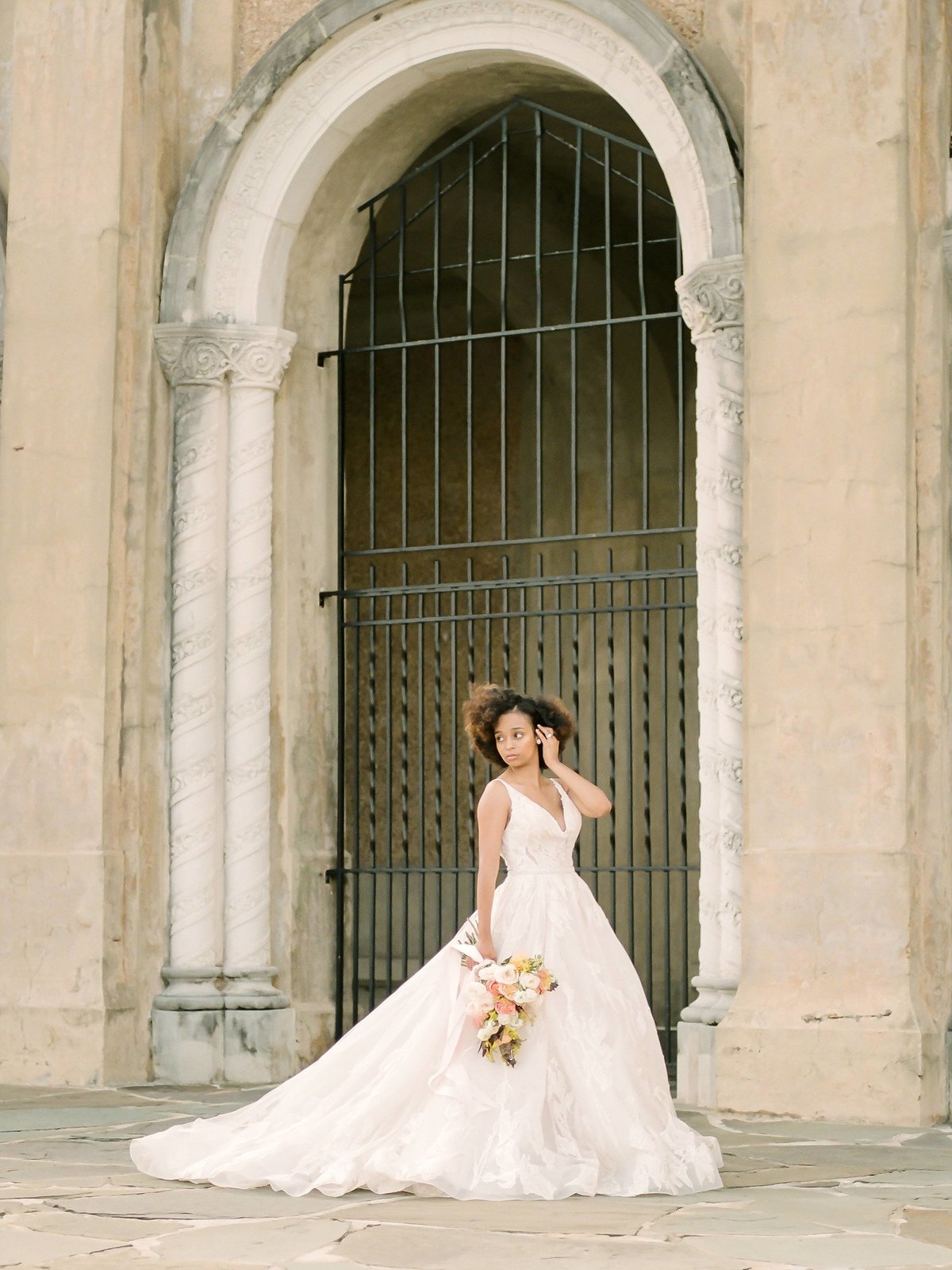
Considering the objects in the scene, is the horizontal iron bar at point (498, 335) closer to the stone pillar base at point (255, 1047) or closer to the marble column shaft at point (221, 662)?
the marble column shaft at point (221, 662)

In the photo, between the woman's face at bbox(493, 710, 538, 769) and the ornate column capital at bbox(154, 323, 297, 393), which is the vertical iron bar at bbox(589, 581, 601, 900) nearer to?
the woman's face at bbox(493, 710, 538, 769)

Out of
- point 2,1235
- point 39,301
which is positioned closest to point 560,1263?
point 2,1235

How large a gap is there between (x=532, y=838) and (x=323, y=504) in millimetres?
4148

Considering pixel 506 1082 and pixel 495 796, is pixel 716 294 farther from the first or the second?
pixel 506 1082

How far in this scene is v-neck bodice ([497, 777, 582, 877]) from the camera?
245 inches

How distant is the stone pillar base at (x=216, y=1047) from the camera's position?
30.0 ft

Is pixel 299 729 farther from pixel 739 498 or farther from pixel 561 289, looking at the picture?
pixel 561 289

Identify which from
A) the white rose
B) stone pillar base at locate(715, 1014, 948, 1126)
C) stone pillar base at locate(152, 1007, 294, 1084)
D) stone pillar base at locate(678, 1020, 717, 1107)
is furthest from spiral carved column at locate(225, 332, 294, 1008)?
the white rose

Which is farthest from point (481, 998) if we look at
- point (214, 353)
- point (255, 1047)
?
point (214, 353)

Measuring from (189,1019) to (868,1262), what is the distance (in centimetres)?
519

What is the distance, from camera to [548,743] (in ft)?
20.6

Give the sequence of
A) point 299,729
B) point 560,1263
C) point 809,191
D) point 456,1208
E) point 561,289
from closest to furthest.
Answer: point 560,1263, point 456,1208, point 809,191, point 299,729, point 561,289

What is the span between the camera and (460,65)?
31.4 feet

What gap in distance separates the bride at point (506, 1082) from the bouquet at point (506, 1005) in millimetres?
66
